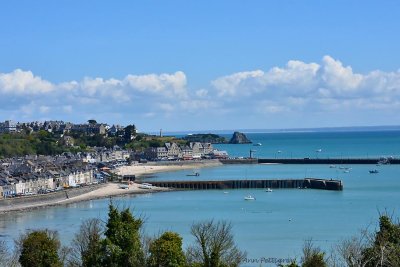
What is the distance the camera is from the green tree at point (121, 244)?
15891 mm

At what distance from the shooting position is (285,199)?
51.9 metres

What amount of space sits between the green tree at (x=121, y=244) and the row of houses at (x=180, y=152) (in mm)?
88818

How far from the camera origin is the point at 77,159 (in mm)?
81250

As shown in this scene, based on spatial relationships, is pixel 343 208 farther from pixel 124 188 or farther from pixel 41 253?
pixel 41 253

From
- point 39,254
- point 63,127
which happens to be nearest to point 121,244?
point 39,254

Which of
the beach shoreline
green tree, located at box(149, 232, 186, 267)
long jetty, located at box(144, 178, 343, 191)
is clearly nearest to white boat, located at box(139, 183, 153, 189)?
the beach shoreline

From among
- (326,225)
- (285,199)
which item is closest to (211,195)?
(285,199)

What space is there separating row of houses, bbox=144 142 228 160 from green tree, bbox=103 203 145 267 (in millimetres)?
88818

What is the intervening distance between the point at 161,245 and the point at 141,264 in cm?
54

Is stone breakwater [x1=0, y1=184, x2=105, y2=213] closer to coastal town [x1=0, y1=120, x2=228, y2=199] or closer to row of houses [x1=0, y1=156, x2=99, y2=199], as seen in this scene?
coastal town [x1=0, y1=120, x2=228, y2=199]

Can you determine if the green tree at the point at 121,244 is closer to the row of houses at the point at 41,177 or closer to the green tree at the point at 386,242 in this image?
the green tree at the point at 386,242

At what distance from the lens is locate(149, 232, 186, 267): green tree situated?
1591cm

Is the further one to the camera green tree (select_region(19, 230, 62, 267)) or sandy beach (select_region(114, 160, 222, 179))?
sandy beach (select_region(114, 160, 222, 179))

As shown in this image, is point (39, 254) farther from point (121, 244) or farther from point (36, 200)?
point (36, 200)
